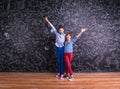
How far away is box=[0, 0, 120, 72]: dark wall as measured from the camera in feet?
17.0

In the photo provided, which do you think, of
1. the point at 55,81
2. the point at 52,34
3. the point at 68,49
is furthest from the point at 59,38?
the point at 55,81

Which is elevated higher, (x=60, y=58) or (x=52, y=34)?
(x=52, y=34)

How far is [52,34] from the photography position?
5219mm

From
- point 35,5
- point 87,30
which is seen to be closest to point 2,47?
point 35,5

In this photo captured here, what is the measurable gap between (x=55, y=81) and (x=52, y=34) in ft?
3.92

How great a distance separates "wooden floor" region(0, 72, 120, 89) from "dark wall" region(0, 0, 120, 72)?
0.94 ft

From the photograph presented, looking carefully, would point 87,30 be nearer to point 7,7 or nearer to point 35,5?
point 35,5

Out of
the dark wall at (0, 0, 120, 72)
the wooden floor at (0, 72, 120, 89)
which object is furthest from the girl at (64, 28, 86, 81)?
the dark wall at (0, 0, 120, 72)

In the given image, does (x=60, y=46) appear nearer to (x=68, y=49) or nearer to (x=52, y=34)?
(x=68, y=49)

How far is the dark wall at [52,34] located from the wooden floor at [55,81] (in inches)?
11.3

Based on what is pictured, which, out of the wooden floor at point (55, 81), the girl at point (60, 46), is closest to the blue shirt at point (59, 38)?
the girl at point (60, 46)

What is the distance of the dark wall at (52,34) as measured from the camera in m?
5.17

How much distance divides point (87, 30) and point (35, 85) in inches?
74.7

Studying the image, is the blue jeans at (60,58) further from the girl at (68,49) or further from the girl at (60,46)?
the girl at (68,49)
